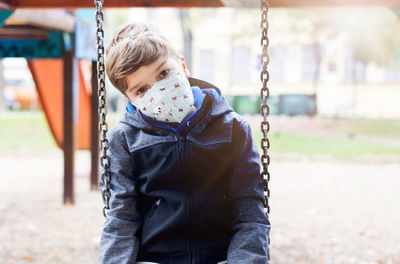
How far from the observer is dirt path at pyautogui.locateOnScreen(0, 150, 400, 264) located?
13.9 feet

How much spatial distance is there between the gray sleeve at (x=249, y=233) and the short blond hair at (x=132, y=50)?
56 centimetres

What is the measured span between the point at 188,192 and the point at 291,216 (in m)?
4.02

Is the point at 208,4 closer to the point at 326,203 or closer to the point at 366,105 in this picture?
the point at 326,203

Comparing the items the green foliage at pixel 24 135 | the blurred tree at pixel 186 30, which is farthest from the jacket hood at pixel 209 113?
the blurred tree at pixel 186 30

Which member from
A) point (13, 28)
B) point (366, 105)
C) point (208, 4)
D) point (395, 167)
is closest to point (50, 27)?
point (13, 28)

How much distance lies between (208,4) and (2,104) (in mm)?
18645

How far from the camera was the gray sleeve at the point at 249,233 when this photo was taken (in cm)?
175

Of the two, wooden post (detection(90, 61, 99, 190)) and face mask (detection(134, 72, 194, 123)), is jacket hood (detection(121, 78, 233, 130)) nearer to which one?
face mask (detection(134, 72, 194, 123))

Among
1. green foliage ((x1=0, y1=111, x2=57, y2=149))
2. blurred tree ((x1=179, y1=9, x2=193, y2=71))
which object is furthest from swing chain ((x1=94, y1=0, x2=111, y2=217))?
blurred tree ((x1=179, y1=9, x2=193, y2=71))

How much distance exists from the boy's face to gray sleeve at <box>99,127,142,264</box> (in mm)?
181

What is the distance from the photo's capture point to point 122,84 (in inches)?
71.8

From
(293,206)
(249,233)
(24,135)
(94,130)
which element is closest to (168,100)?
(249,233)

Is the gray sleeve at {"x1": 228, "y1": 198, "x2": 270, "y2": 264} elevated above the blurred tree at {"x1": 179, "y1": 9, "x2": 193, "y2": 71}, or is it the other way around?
the gray sleeve at {"x1": 228, "y1": 198, "x2": 270, "y2": 264}

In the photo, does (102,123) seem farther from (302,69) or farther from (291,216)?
(302,69)
